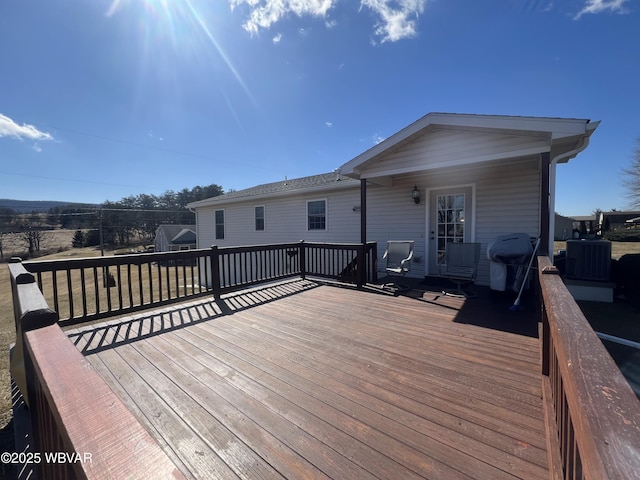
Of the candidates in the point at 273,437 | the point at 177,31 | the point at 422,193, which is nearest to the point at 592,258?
the point at 422,193

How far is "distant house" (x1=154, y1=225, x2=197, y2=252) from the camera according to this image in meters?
24.7

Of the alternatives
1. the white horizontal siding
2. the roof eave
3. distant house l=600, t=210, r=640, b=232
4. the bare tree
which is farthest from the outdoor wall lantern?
distant house l=600, t=210, r=640, b=232

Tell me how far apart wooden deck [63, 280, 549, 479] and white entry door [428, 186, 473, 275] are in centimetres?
267

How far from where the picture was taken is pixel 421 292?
5012 millimetres

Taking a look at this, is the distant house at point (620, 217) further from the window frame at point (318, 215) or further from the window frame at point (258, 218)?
the window frame at point (258, 218)

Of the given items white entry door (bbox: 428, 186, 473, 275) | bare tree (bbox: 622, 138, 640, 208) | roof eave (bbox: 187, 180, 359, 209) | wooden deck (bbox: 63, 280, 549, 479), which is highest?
bare tree (bbox: 622, 138, 640, 208)

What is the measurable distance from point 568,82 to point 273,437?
952 centimetres

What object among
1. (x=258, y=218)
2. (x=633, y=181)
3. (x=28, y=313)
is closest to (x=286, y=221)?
(x=258, y=218)

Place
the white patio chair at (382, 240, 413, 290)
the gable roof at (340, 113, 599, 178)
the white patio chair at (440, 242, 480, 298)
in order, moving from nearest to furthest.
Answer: the gable roof at (340, 113, 599, 178) → the white patio chair at (440, 242, 480, 298) → the white patio chair at (382, 240, 413, 290)

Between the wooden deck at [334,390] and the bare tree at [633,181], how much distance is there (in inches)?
986

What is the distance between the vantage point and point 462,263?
523cm

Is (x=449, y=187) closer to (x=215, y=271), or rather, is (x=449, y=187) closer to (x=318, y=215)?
(x=318, y=215)

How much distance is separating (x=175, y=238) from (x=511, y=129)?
26805 millimetres

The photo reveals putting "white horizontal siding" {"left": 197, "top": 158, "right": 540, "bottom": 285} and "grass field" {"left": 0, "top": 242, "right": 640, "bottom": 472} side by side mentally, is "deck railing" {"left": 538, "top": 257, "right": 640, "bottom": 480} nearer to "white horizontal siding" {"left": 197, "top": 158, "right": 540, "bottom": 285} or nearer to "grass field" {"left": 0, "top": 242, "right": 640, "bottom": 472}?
"grass field" {"left": 0, "top": 242, "right": 640, "bottom": 472}
